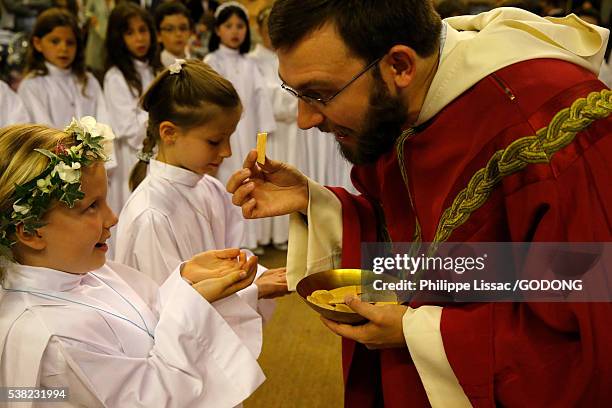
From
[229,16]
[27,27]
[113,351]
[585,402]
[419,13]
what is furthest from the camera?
[27,27]

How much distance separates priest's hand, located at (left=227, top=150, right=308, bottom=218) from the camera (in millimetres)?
2059

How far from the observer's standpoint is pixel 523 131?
1.56 metres

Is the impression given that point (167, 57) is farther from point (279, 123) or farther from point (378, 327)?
point (378, 327)

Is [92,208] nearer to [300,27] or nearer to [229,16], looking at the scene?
[300,27]

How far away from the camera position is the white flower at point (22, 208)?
5.65 feet

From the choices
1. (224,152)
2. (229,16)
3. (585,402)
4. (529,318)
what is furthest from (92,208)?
(229,16)

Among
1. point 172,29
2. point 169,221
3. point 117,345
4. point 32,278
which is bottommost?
point 117,345

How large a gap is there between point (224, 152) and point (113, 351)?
3.71 ft

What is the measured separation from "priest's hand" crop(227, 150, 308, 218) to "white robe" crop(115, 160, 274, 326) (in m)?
0.44

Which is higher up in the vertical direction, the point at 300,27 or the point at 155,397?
the point at 300,27

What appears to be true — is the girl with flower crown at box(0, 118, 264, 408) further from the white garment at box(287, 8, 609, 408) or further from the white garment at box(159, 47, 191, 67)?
the white garment at box(159, 47, 191, 67)

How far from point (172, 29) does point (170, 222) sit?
12.3 feet

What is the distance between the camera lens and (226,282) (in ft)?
6.59

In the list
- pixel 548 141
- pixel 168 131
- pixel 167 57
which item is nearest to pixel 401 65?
pixel 548 141
